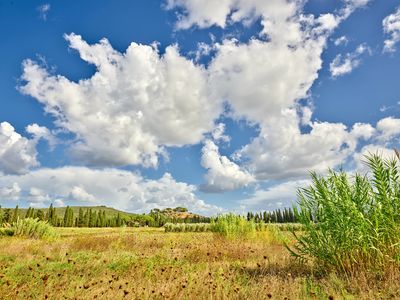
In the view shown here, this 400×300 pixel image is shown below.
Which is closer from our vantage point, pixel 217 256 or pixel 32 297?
pixel 32 297

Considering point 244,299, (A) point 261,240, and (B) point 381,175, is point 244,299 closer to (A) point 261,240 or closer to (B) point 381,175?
(B) point 381,175

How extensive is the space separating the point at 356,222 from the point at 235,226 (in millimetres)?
9878

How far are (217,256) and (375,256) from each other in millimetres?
4375

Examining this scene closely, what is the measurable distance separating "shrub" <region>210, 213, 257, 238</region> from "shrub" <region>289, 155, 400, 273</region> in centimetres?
864

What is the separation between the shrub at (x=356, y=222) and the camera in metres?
5.59

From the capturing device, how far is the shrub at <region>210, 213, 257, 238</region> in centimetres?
1488

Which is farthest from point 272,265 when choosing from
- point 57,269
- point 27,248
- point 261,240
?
point 27,248

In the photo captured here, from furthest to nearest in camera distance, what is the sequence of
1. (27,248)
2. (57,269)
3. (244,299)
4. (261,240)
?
(261,240)
(27,248)
(57,269)
(244,299)

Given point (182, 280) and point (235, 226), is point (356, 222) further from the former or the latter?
point (235, 226)

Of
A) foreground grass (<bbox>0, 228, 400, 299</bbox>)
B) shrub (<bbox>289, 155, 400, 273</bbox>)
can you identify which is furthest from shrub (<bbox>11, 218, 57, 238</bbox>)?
shrub (<bbox>289, 155, 400, 273</bbox>)

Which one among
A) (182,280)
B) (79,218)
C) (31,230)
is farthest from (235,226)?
(79,218)

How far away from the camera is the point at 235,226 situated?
596 inches

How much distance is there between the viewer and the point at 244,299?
4.50m

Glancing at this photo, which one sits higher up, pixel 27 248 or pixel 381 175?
pixel 381 175
